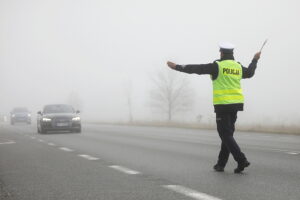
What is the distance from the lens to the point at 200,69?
880 cm

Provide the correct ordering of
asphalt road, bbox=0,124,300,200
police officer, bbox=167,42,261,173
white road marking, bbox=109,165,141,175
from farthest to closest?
white road marking, bbox=109,165,141,175, police officer, bbox=167,42,261,173, asphalt road, bbox=0,124,300,200

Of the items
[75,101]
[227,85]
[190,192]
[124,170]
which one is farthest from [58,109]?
[75,101]

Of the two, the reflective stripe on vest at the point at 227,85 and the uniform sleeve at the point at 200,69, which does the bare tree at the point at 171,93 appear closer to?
the reflective stripe on vest at the point at 227,85

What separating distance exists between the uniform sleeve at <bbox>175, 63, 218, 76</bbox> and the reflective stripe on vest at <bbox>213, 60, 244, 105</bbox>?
3.7 inches

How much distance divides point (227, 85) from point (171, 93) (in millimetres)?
52934

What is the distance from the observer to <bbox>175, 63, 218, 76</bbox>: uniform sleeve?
8.80 meters

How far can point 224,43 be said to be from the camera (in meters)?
9.16

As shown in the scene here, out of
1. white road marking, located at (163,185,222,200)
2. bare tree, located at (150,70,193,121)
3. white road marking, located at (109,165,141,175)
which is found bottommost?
white road marking, located at (163,185,222,200)

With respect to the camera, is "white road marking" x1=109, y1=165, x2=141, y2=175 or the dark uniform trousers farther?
"white road marking" x1=109, y1=165, x2=141, y2=175

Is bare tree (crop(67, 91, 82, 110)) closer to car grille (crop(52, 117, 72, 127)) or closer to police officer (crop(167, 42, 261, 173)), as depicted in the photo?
car grille (crop(52, 117, 72, 127))

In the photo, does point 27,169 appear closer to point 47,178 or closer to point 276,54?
point 47,178

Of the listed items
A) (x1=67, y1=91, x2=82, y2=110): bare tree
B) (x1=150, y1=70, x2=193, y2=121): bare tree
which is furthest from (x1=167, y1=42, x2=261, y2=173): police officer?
(x1=67, y1=91, x2=82, y2=110): bare tree

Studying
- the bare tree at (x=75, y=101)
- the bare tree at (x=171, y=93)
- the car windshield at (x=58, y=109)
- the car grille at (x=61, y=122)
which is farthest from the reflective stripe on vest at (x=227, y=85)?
the bare tree at (x=75, y=101)

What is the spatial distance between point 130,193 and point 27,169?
12.0ft
